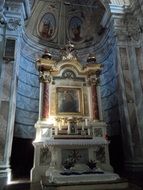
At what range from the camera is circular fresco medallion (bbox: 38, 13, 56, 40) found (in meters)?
11.2

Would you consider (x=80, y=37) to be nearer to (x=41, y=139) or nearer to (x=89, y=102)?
(x=89, y=102)

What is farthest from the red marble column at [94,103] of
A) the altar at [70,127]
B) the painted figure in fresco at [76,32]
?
the painted figure in fresco at [76,32]

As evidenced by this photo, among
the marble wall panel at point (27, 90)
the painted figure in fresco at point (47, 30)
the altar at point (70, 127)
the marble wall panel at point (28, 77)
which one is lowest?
the altar at point (70, 127)

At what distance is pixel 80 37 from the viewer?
38.7 feet

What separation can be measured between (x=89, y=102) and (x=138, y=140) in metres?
2.22

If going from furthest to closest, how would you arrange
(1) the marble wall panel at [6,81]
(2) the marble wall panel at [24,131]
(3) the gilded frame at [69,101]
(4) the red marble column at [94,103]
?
1. (2) the marble wall panel at [24,131]
2. (3) the gilded frame at [69,101]
3. (4) the red marble column at [94,103]
4. (1) the marble wall panel at [6,81]

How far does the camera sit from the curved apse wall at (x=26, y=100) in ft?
29.5

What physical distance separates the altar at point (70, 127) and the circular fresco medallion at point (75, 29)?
315 cm

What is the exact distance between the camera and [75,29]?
1182cm

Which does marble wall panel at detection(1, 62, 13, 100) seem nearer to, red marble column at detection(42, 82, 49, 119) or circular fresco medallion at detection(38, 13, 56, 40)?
red marble column at detection(42, 82, 49, 119)

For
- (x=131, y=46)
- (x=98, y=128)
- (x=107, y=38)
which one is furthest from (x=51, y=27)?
(x=98, y=128)

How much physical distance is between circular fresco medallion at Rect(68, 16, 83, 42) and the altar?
3.15 metres

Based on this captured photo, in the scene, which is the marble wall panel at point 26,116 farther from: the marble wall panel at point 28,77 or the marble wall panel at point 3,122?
the marble wall panel at point 3,122

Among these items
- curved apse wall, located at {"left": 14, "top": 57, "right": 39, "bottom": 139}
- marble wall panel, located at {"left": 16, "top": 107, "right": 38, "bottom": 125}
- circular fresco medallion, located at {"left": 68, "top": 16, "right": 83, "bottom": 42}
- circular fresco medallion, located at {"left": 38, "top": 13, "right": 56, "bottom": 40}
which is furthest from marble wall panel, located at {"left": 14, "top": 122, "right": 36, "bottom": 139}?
circular fresco medallion, located at {"left": 68, "top": 16, "right": 83, "bottom": 42}
